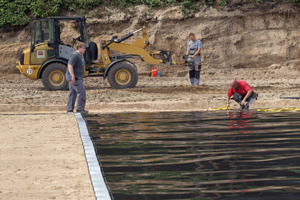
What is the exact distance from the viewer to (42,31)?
1786 centimetres

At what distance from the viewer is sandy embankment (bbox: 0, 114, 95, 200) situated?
5.14 metres

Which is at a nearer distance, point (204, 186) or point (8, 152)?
point (204, 186)

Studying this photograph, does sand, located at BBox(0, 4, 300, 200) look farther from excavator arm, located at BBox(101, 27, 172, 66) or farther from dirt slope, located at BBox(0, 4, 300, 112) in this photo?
excavator arm, located at BBox(101, 27, 172, 66)

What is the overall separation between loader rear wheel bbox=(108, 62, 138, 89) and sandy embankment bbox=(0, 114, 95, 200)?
7695 millimetres

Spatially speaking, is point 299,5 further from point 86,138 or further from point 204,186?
point 204,186

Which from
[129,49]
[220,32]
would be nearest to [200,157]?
[129,49]

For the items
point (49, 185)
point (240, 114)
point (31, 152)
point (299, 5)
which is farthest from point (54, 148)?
point (299, 5)

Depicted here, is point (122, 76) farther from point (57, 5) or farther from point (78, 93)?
point (57, 5)

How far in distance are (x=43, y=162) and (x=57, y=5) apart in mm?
20382

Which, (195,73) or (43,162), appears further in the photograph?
(195,73)

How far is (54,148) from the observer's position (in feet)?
24.7

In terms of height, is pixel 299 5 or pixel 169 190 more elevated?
pixel 299 5

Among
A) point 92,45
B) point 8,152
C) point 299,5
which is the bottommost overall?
point 8,152

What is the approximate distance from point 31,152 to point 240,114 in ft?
17.6
